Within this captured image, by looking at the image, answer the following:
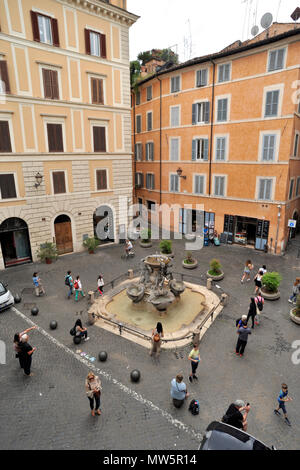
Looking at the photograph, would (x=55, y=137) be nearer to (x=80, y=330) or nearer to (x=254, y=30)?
(x=80, y=330)

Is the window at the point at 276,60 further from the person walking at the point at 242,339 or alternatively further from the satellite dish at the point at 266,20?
the person walking at the point at 242,339

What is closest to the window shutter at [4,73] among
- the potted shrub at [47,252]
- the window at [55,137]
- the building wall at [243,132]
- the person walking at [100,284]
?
the window at [55,137]

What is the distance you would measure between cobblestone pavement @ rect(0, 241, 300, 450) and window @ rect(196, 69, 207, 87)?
63.7 feet

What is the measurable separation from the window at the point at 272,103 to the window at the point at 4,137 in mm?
19231

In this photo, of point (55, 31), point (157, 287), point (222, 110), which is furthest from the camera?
point (222, 110)

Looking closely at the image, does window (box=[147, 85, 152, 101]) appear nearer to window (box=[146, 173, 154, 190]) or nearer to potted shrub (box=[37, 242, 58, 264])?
window (box=[146, 173, 154, 190])

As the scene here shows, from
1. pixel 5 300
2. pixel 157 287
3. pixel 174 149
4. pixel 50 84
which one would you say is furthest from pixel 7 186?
pixel 174 149

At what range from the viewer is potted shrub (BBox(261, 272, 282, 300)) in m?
15.1

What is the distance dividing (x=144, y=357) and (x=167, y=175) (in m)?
21.6

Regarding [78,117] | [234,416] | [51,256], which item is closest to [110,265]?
[51,256]

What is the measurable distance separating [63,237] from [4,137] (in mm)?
8593

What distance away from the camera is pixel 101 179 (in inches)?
957

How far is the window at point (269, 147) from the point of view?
21.3m

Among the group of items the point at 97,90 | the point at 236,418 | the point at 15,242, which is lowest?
the point at 236,418
